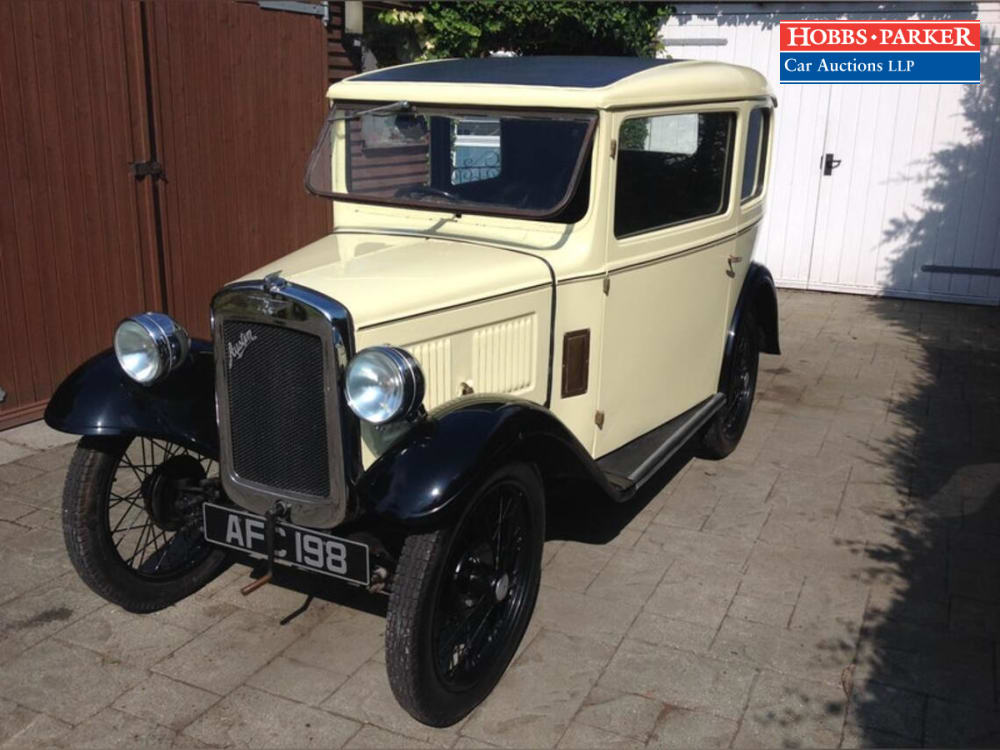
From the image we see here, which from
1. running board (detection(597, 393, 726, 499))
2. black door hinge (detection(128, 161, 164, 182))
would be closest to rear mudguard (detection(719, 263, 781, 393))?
running board (detection(597, 393, 726, 499))

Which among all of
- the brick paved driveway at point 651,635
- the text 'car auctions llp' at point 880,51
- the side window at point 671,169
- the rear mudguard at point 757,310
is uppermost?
the text 'car auctions llp' at point 880,51

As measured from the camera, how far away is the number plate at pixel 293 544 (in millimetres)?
2988

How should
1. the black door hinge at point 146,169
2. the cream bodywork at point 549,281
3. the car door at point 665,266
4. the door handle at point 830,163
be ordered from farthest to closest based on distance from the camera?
the door handle at point 830,163
the black door hinge at point 146,169
the car door at point 665,266
the cream bodywork at point 549,281

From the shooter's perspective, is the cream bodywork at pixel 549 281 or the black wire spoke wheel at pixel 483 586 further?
the cream bodywork at pixel 549 281

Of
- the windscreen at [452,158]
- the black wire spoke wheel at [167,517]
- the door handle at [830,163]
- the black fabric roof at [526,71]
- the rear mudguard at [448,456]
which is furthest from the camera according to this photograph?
the door handle at [830,163]

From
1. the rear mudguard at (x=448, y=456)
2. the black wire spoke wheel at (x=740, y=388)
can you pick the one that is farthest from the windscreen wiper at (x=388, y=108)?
the black wire spoke wheel at (x=740, y=388)

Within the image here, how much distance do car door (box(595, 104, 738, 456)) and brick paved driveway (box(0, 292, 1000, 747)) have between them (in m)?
0.57

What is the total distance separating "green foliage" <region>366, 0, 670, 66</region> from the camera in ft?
28.9

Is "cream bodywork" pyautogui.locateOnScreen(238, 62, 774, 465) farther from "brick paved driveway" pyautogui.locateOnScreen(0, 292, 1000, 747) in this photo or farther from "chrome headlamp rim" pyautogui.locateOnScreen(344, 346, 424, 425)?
"brick paved driveway" pyautogui.locateOnScreen(0, 292, 1000, 747)

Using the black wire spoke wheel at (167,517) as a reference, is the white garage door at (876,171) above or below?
above

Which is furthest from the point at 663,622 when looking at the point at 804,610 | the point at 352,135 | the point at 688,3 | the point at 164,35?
the point at 688,3

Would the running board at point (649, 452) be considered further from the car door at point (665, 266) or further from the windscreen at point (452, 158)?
the windscreen at point (452, 158)

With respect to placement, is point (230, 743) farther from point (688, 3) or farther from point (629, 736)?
point (688, 3)

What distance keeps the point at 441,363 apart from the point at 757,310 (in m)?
3.01
